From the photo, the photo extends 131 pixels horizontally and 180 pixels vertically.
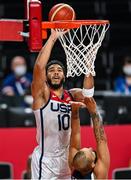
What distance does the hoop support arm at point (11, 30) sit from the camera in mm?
6941

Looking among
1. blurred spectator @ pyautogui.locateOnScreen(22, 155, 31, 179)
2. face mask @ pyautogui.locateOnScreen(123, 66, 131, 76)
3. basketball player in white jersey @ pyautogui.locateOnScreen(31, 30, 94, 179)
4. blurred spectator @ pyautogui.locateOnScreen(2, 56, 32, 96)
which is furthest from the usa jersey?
face mask @ pyautogui.locateOnScreen(123, 66, 131, 76)

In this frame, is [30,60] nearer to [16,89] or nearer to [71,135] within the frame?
[16,89]

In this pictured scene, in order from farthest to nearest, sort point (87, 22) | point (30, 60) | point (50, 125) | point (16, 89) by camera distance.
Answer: point (30, 60) < point (16, 89) < point (50, 125) < point (87, 22)

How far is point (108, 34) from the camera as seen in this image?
42.9 feet

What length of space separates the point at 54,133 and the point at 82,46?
33.6 inches

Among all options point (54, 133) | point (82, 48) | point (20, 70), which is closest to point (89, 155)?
point (54, 133)

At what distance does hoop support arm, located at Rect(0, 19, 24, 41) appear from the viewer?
6941 millimetres

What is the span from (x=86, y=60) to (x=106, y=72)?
18.1ft

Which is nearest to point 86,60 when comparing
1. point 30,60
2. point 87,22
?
point 87,22

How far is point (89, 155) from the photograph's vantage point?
6.83 m

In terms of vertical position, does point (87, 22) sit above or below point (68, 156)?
above

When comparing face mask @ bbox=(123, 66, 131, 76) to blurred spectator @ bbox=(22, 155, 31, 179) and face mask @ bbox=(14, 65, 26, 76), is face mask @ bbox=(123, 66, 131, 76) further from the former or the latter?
blurred spectator @ bbox=(22, 155, 31, 179)

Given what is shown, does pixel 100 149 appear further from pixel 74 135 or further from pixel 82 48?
pixel 82 48

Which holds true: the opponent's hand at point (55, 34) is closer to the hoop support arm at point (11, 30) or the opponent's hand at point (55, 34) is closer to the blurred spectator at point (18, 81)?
the hoop support arm at point (11, 30)
